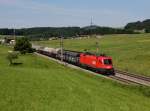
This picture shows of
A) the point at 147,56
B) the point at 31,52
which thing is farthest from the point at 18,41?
the point at 147,56

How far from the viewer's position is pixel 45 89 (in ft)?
86.2

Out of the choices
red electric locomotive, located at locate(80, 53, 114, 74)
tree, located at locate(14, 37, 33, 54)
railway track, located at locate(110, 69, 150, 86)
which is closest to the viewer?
railway track, located at locate(110, 69, 150, 86)

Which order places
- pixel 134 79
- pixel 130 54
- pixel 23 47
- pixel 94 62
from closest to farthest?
1. pixel 134 79
2. pixel 94 62
3. pixel 130 54
4. pixel 23 47

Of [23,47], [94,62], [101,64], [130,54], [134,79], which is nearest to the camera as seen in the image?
[134,79]

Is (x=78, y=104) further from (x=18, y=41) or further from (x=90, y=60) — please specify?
(x=18, y=41)

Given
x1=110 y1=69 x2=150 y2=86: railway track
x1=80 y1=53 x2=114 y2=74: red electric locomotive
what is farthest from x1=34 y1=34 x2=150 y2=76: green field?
x1=80 y1=53 x2=114 y2=74: red electric locomotive

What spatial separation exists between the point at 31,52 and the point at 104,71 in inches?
2972

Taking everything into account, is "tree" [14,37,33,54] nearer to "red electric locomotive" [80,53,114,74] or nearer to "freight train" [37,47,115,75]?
"freight train" [37,47,115,75]

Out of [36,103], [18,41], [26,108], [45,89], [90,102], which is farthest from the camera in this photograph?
[18,41]

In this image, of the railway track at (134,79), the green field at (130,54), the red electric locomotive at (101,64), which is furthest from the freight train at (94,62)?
the green field at (130,54)

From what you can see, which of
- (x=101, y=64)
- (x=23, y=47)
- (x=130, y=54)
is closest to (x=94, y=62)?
(x=101, y=64)

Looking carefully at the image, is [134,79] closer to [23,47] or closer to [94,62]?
[94,62]

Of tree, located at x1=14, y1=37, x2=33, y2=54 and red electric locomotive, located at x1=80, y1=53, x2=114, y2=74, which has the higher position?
red electric locomotive, located at x1=80, y1=53, x2=114, y2=74

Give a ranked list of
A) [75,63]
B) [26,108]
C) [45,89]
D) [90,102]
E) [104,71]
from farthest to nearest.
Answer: [75,63]
[104,71]
[45,89]
[90,102]
[26,108]
